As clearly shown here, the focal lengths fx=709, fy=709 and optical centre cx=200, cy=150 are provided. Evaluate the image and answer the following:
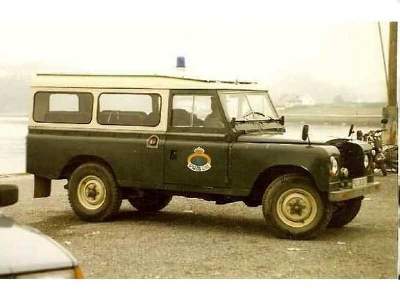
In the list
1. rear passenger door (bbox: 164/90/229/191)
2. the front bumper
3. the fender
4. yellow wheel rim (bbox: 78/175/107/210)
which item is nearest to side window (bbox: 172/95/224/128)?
rear passenger door (bbox: 164/90/229/191)

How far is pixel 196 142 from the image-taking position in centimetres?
498

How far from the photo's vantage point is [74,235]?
4.76 meters

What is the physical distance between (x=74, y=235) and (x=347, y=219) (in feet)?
6.18

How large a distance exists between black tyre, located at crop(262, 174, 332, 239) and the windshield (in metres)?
0.58

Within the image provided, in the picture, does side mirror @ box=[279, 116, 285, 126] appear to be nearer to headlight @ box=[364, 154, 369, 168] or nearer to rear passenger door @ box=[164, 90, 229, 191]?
rear passenger door @ box=[164, 90, 229, 191]

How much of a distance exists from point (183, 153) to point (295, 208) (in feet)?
2.88

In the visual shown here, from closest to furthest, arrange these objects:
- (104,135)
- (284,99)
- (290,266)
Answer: (290,266) → (284,99) → (104,135)

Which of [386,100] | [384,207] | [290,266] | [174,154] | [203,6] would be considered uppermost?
[203,6]

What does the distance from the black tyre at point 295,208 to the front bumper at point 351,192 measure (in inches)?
4.1

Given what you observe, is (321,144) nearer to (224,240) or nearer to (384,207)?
(384,207)

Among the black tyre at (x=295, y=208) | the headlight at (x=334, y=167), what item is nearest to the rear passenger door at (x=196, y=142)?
the black tyre at (x=295, y=208)

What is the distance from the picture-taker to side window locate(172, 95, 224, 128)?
5008 mm

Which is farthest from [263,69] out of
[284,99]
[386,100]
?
[386,100]

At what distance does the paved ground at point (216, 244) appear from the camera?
13.8ft
